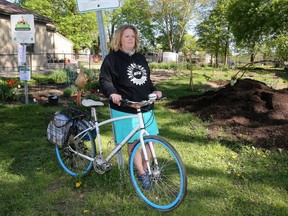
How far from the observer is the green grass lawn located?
2994mm

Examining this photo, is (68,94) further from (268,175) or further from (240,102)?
(268,175)

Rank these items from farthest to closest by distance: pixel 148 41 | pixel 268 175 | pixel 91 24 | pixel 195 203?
pixel 148 41 → pixel 91 24 → pixel 268 175 → pixel 195 203

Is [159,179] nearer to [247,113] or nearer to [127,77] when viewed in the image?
[127,77]

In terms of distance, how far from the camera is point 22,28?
24.5 ft

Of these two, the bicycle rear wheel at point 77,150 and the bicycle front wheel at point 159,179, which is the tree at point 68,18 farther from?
the bicycle front wheel at point 159,179

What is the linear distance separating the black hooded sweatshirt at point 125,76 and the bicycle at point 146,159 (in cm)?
26

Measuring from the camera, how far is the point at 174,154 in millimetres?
2699

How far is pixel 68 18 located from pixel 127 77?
1305 inches

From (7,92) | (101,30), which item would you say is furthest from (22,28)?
(101,30)

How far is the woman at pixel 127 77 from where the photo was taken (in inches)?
118

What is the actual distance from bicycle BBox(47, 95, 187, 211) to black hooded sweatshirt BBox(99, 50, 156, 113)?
0.86ft

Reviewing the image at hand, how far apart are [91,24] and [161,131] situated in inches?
1215

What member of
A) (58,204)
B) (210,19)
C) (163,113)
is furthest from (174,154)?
(210,19)

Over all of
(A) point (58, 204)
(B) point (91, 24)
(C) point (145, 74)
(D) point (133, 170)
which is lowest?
(A) point (58, 204)
